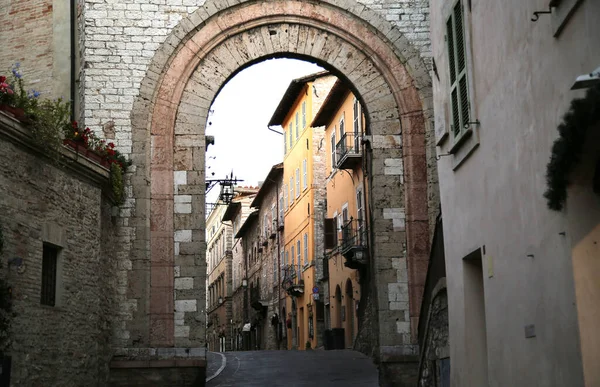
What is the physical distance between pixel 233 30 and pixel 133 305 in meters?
4.95

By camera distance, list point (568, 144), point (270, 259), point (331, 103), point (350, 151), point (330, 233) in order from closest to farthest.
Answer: point (568, 144)
point (350, 151)
point (331, 103)
point (330, 233)
point (270, 259)

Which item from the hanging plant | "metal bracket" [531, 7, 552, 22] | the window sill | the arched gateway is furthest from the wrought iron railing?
the hanging plant

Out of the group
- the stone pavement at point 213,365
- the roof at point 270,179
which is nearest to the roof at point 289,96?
the roof at point 270,179

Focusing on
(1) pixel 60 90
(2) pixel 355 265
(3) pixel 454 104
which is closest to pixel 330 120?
(2) pixel 355 265

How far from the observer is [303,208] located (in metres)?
36.3

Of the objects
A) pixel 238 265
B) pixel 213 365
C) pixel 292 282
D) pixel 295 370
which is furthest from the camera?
pixel 238 265

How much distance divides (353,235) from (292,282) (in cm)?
1049

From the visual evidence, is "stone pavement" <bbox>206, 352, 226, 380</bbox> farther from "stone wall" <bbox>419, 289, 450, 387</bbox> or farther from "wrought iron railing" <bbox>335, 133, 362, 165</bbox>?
"stone wall" <bbox>419, 289, 450, 387</bbox>

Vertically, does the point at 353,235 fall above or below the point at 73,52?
below

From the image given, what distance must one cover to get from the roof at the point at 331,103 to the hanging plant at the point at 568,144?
21.1m

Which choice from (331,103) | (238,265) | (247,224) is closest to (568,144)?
(331,103)

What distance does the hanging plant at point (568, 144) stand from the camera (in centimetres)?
532

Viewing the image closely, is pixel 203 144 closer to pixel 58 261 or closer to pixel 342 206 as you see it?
pixel 58 261

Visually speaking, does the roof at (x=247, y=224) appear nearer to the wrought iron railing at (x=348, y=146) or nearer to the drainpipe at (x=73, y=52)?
the wrought iron railing at (x=348, y=146)
